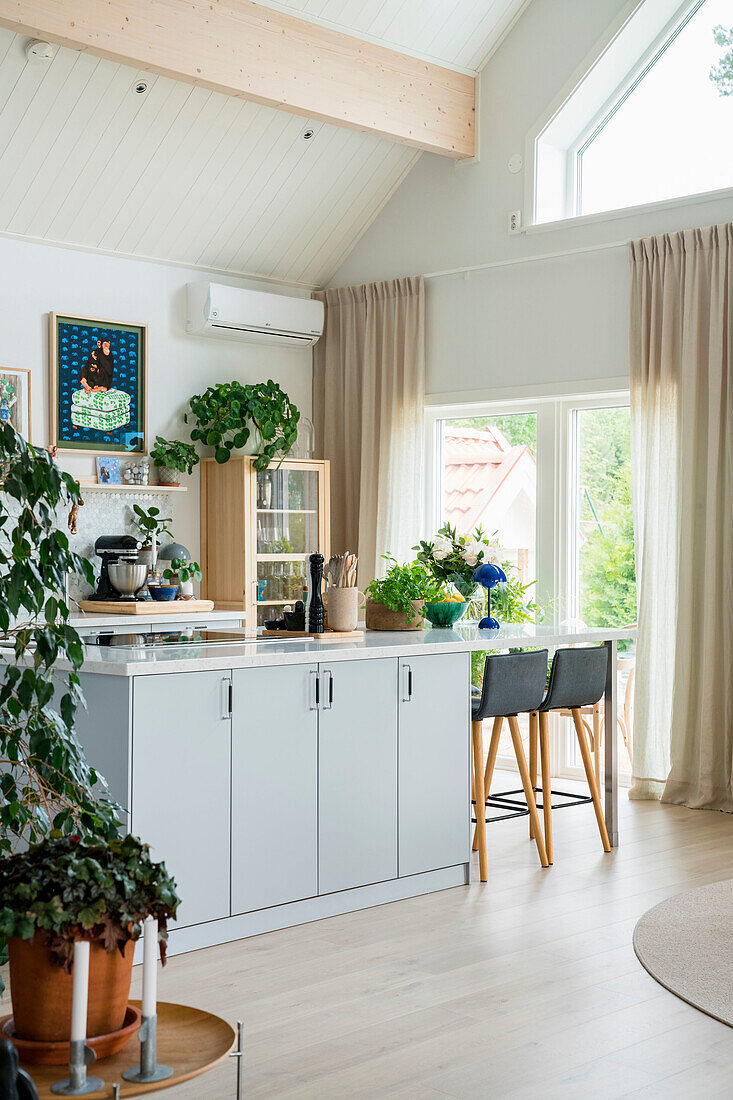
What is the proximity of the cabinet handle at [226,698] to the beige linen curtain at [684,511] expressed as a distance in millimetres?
2912

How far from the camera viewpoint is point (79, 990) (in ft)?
6.32

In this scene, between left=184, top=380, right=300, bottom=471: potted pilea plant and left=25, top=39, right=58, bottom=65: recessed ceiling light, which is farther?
left=184, top=380, right=300, bottom=471: potted pilea plant

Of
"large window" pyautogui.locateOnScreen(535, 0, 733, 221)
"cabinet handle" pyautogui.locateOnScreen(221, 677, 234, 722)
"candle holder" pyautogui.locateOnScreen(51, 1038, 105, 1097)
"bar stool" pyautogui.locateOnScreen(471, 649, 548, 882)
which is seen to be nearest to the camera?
"candle holder" pyautogui.locateOnScreen(51, 1038, 105, 1097)

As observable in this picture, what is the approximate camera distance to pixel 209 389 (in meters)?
7.08

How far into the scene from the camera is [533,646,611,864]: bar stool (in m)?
4.83

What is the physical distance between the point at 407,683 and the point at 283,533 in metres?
3.00

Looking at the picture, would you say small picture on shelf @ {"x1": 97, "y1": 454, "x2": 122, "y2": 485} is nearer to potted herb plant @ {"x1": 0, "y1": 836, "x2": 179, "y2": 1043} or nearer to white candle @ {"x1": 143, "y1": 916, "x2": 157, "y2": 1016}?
potted herb plant @ {"x1": 0, "y1": 836, "x2": 179, "y2": 1043}

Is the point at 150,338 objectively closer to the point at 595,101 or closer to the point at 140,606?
the point at 140,606

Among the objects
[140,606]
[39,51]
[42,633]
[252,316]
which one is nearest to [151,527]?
[140,606]

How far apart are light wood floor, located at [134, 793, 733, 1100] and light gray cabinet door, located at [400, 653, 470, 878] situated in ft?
0.56

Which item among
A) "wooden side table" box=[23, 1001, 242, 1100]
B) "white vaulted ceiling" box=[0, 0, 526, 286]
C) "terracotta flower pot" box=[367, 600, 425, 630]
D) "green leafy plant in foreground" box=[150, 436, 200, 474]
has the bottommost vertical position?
"wooden side table" box=[23, 1001, 242, 1100]

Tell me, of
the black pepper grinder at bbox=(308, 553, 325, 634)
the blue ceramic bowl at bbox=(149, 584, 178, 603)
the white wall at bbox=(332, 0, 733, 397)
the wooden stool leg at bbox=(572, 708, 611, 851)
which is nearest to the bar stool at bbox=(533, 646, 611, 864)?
the wooden stool leg at bbox=(572, 708, 611, 851)

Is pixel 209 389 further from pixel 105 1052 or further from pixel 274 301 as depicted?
pixel 105 1052

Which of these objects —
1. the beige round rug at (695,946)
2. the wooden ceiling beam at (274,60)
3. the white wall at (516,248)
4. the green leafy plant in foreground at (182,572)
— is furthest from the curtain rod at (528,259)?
the beige round rug at (695,946)
